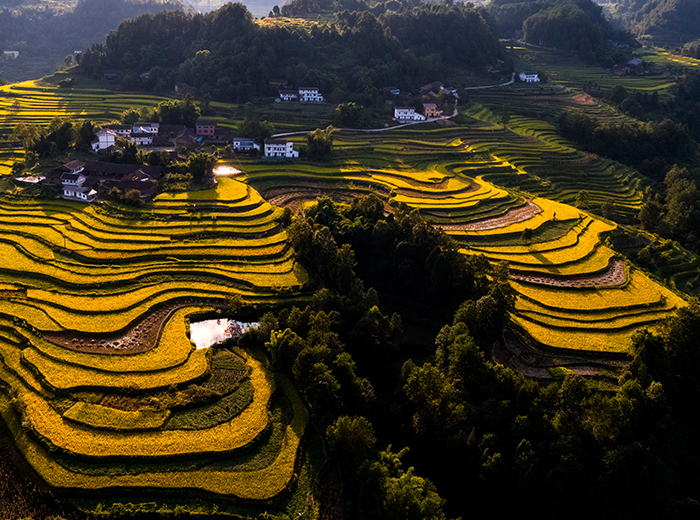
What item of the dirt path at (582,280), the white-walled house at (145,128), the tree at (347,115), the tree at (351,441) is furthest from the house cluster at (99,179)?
the dirt path at (582,280)

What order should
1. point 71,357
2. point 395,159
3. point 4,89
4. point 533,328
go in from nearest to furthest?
1. point 71,357
2. point 533,328
3. point 395,159
4. point 4,89

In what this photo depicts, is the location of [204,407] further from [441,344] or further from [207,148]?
[207,148]

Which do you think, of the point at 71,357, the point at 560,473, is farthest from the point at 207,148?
the point at 560,473

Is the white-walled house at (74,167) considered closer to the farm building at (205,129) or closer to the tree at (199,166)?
the tree at (199,166)

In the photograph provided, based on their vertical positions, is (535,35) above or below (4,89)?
above

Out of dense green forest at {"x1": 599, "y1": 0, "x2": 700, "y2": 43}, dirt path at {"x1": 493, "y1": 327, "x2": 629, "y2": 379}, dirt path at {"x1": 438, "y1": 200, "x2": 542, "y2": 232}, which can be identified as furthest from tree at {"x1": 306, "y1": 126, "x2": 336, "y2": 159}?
dense green forest at {"x1": 599, "y1": 0, "x2": 700, "y2": 43}

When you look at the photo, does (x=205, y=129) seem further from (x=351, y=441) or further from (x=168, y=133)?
(x=351, y=441)

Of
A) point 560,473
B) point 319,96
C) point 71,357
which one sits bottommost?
point 560,473
